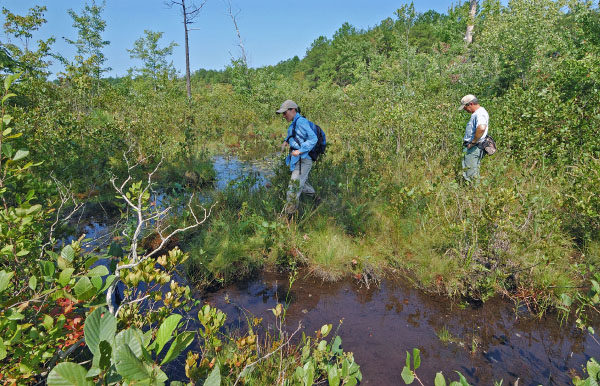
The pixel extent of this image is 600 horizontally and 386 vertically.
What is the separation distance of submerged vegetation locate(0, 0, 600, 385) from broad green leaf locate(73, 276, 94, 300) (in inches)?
0.6

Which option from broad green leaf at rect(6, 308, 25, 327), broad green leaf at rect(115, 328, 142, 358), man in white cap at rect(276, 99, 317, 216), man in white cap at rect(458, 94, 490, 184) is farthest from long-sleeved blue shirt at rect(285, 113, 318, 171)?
broad green leaf at rect(115, 328, 142, 358)

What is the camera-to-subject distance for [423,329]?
342 cm

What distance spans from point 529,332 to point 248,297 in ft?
9.93

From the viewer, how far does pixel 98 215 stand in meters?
6.21

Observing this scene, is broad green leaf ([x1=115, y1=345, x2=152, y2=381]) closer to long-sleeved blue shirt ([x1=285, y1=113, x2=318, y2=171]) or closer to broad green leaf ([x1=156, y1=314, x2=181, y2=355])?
broad green leaf ([x1=156, y1=314, x2=181, y2=355])

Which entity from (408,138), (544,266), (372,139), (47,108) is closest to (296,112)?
(372,139)

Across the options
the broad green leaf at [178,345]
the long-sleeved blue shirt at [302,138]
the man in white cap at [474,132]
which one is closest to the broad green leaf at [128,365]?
the broad green leaf at [178,345]

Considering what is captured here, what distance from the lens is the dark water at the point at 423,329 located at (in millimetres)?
2873

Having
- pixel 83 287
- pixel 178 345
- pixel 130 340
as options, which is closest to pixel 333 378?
pixel 178 345

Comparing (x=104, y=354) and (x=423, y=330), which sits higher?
(x=104, y=354)

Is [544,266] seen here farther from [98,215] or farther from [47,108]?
[47,108]

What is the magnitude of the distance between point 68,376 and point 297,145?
4.49 metres

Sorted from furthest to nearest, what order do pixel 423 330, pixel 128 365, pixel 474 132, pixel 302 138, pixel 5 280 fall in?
pixel 474 132
pixel 302 138
pixel 423 330
pixel 5 280
pixel 128 365

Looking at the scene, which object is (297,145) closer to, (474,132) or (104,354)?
(474,132)
